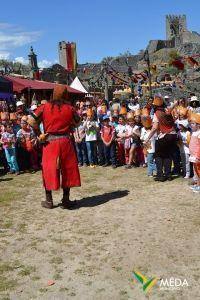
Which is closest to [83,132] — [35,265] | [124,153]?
[124,153]

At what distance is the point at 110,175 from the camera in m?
9.28

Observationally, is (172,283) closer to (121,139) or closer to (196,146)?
(196,146)

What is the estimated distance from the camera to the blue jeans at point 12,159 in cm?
1001

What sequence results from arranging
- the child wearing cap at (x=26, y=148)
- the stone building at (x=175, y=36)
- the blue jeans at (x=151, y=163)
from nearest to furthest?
the blue jeans at (x=151, y=163) → the child wearing cap at (x=26, y=148) → the stone building at (x=175, y=36)

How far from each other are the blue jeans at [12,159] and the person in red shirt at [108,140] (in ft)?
6.65

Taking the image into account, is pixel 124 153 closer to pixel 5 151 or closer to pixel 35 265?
pixel 5 151

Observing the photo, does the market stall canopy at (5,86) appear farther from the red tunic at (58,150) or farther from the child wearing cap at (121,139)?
the red tunic at (58,150)

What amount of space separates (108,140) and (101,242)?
512 cm

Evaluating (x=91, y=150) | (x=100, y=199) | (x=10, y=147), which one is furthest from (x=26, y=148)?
(x=100, y=199)

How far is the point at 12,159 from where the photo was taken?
10016 millimetres

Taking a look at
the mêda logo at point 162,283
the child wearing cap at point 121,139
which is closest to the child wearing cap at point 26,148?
the child wearing cap at point 121,139

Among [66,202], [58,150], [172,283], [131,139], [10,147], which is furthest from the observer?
[10,147]

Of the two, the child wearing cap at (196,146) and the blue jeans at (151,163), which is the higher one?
the child wearing cap at (196,146)

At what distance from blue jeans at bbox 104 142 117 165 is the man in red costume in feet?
11.3
